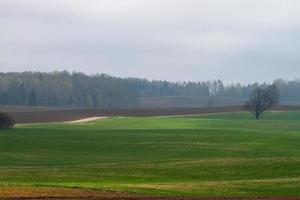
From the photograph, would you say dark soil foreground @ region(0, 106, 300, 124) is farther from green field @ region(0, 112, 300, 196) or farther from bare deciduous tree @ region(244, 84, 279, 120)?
green field @ region(0, 112, 300, 196)

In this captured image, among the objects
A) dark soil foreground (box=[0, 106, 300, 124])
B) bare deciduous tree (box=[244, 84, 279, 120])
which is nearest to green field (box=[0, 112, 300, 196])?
dark soil foreground (box=[0, 106, 300, 124])

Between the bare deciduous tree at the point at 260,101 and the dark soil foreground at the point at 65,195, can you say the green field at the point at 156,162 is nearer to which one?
the dark soil foreground at the point at 65,195

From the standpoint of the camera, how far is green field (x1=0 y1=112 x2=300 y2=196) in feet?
85.9

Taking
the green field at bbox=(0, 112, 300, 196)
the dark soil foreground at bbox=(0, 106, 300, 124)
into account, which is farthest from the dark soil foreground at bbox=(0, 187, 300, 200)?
the dark soil foreground at bbox=(0, 106, 300, 124)

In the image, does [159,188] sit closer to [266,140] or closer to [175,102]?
[266,140]

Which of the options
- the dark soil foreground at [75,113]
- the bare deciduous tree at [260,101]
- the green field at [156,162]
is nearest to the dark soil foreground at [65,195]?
the green field at [156,162]

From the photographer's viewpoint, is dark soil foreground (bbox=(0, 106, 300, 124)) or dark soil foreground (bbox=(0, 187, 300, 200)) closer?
dark soil foreground (bbox=(0, 187, 300, 200))

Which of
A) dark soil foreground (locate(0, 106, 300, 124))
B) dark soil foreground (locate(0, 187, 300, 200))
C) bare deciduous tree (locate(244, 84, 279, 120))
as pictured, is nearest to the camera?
dark soil foreground (locate(0, 187, 300, 200))

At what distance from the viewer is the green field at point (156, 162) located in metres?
26.2

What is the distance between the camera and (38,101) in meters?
173

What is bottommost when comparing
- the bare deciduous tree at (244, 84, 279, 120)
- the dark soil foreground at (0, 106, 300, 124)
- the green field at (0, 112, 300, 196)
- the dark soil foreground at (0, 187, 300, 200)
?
the green field at (0, 112, 300, 196)

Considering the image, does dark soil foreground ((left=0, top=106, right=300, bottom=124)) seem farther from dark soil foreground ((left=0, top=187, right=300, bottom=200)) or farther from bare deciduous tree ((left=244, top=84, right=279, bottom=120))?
dark soil foreground ((left=0, top=187, right=300, bottom=200))

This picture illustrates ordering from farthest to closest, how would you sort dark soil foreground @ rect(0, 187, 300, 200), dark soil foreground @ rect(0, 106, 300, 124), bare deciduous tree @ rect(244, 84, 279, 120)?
bare deciduous tree @ rect(244, 84, 279, 120)
dark soil foreground @ rect(0, 106, 300, 124)
dark soil foreground @ rect(0, 187, 300, 200)

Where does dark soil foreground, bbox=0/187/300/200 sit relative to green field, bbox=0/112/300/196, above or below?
above
